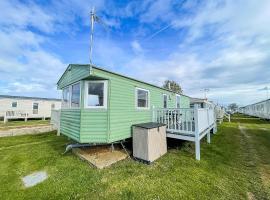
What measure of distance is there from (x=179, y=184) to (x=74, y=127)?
15.5 feet

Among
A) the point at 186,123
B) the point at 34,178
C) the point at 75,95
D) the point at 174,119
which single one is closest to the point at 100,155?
the point at 34,178

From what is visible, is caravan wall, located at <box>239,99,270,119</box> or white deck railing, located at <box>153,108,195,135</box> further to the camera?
Result: caravan wall, located at <box>239,99,270,119</box>

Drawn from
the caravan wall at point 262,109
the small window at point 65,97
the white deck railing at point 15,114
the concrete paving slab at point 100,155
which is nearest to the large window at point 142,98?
the concrete paving slab at point 100,155

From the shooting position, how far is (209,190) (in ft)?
12.7

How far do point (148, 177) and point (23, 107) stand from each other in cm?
2469

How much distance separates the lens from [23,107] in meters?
22.3

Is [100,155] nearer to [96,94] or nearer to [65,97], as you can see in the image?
[96,94]

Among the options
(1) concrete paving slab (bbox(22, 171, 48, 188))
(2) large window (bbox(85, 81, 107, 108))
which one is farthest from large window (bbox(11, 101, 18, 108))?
(2) large window (bbox(85, 81, 107, 108))

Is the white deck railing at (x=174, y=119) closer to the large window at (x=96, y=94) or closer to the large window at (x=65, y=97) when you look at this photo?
the large window at (x=96, y=94)

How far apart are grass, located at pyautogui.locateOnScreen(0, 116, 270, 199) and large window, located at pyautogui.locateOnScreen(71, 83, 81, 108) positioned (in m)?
2.34

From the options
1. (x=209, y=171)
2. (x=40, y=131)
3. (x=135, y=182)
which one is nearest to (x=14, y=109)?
(x=40, y=131)

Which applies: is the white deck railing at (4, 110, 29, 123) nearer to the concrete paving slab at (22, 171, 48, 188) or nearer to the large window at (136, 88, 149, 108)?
the concrete paving slab at (22, 171, 48, 188)

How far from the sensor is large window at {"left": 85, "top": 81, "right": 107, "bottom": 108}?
609 cm

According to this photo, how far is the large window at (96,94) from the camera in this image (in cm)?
609
